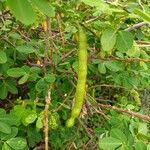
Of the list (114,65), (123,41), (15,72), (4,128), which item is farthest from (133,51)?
(4,128)

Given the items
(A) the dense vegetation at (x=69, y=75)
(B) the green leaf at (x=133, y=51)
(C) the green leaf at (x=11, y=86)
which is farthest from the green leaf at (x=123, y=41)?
(C) the green leaf at (x=11, y=86)

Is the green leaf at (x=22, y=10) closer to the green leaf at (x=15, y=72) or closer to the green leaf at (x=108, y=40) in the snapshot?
the green leaf at (x=108, y=40)

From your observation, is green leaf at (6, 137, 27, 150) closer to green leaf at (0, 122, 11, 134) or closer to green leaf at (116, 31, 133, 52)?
green leaf at (0, 122, 11, 134)

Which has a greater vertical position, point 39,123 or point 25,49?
point 25,49

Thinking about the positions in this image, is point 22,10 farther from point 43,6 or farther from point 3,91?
point 3,91

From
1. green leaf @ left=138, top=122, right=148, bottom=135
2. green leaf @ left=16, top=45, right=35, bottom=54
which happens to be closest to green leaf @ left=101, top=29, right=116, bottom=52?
green leaf @ left=138, top=122, right=148, bottom=135

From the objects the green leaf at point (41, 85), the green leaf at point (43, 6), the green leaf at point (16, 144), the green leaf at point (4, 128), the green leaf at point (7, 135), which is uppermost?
the green leaf at point (43, 6)
